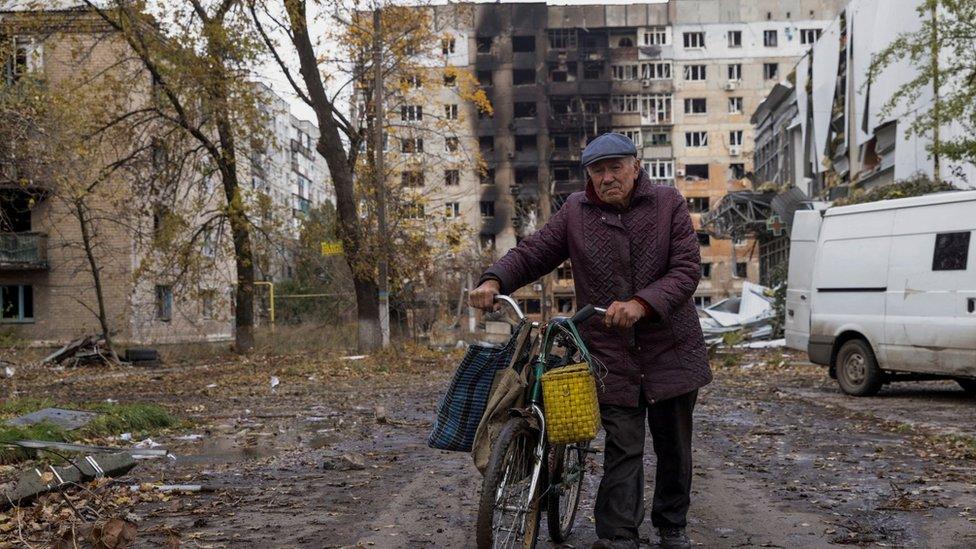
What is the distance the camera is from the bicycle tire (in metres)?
4.92

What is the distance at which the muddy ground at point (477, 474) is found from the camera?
5797 millimetres

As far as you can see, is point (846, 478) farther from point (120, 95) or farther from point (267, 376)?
point (120, 95)

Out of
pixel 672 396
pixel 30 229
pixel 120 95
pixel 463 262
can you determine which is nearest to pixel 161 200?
pixel 120 95

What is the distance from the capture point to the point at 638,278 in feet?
16.5

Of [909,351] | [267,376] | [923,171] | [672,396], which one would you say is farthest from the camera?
[923,171]

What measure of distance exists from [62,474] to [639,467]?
3988 mm

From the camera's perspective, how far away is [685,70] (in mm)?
79500

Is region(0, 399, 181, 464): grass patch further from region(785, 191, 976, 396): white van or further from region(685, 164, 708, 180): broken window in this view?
region(685, 164, 708, 180): broken window

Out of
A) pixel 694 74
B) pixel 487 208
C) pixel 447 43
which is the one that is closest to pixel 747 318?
pixel 447 43

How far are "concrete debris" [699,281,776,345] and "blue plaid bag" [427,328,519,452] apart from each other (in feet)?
91.7

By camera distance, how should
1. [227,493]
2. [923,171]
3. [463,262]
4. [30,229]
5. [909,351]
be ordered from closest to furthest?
[227,493] < [909,351] < [923,171] < [30,229] < [463,262]

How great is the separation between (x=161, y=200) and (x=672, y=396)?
2530 centimetres

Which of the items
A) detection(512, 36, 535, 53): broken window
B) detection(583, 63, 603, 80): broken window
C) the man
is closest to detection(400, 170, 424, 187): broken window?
the man

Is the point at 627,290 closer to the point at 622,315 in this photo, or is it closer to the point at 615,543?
the point at 622,315
